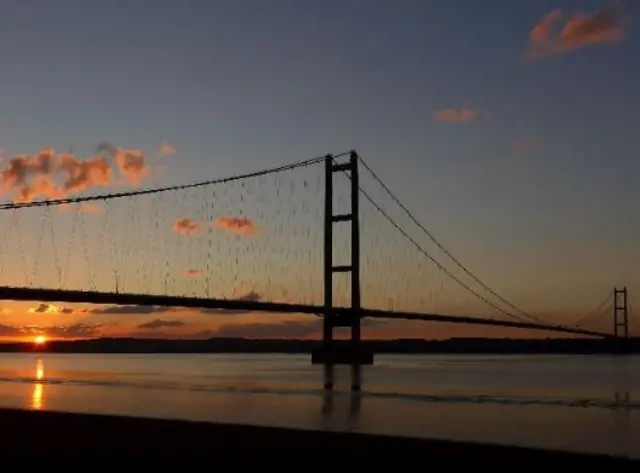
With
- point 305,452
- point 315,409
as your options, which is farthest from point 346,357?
point 305,452

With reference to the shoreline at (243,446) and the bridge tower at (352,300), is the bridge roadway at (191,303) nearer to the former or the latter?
the bridge tower at (352,300)

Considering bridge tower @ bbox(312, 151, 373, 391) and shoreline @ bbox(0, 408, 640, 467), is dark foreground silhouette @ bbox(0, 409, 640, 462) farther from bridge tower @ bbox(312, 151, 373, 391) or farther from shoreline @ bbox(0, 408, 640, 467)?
bridge tower @ bbox(312, 151, 373, 391)

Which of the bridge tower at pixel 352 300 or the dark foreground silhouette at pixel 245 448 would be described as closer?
the dark foreground silhouette at pixel 245 448

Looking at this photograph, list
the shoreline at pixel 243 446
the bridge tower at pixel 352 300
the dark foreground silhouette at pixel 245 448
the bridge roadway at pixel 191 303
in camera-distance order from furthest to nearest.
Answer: the bridge tower at pixel 352 300, the bridge roadway at pixel 191 303, the shoreline at pixel 243 446, the dark foreground silhouette at pixel 245 448

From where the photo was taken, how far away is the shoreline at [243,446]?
11.4m

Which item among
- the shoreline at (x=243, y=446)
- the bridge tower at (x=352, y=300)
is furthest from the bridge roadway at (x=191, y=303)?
the shoreline at (x=243, y=446)

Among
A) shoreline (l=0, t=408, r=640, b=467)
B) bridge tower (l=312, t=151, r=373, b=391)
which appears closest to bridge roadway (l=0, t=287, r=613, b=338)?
bridge tower (l=312, t=151, r=373, b=391)

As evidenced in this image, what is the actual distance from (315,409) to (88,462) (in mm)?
13763

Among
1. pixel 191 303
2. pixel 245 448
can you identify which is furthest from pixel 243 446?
pixel 191 303

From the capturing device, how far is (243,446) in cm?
1299

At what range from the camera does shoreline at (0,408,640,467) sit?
11.4 metres

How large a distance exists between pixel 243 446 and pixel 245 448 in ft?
0.92

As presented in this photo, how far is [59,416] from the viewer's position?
18.9 meters

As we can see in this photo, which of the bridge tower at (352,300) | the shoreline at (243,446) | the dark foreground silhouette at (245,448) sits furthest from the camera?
the bridge tower at (352,300)
